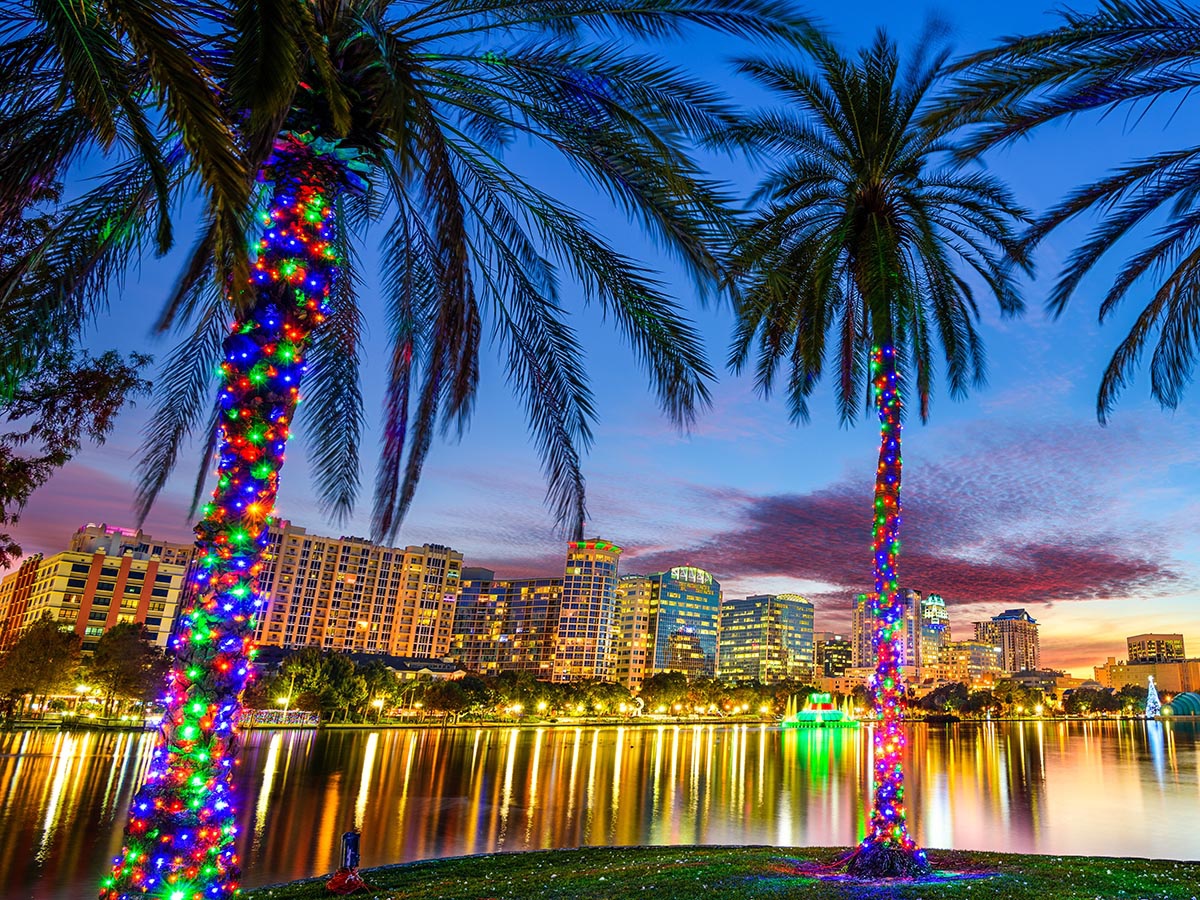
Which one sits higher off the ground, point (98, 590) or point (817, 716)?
point (98, 590)

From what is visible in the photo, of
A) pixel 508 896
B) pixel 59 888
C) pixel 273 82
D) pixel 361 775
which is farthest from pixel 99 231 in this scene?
pixel 361 775

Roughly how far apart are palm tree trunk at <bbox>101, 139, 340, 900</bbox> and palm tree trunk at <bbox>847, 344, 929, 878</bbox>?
28.2 feet

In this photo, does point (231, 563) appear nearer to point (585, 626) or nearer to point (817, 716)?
point (817, 716)

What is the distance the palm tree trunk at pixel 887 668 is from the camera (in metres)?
10.5

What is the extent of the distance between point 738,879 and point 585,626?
190 meters

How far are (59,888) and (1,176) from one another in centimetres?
1115

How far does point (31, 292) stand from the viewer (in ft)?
26.3

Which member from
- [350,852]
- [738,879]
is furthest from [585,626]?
[738,879]

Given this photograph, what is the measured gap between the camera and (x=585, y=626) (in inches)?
7692

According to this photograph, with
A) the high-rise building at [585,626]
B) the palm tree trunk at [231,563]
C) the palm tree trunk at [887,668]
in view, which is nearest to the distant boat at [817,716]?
the high-rise building at [585,626]

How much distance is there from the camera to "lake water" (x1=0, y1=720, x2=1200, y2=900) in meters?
16.2

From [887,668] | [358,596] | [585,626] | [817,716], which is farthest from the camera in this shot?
[585,626]

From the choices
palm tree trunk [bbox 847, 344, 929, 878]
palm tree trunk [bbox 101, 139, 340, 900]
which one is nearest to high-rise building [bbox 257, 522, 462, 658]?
palm tree trunk [bbox 847, 344, 929, 878]

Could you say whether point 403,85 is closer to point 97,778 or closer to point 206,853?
point 206,853
